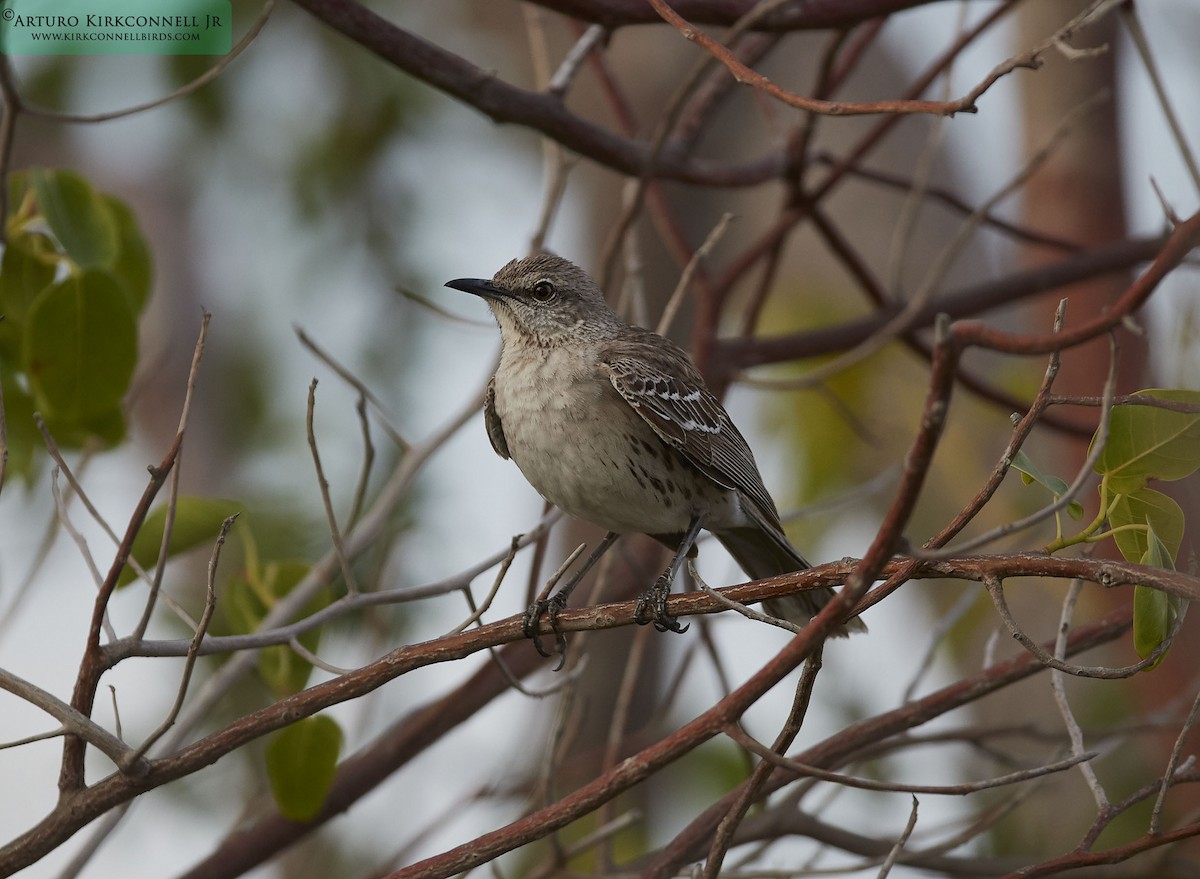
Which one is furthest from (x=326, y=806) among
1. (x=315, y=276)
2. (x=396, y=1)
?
(x=396, y=1)

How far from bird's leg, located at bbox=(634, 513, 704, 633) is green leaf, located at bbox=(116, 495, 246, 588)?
52.3 inches

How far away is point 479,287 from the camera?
483 centimetres

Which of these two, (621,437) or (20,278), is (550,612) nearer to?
(621,437)

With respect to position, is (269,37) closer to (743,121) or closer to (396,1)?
(396,1)

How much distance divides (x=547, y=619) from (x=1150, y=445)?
1.80m

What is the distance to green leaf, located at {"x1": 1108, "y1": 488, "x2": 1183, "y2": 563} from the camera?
2.49 meters

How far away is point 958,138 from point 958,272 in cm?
129

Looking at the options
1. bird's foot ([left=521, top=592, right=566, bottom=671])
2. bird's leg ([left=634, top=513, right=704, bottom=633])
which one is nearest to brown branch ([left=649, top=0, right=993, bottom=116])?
bird's leg ([left=634, top=513, right=704, bottom=633])

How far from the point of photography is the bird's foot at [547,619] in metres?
3.37

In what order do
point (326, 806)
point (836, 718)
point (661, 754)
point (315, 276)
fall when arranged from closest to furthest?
point (661, 754) → point (326, 806) → point (836, 718) → point (315, 276)

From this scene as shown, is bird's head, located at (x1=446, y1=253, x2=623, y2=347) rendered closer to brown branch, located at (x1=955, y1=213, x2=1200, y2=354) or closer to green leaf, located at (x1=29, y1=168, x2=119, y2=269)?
green leaf, located at (x1=29, y1=168, x2=119, y2=269)

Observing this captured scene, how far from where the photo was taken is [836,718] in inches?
264

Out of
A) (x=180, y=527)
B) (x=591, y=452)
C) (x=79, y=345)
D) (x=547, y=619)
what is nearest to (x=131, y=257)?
(x=79, y=345)

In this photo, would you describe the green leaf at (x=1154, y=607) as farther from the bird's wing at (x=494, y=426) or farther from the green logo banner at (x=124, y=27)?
the green logo banner at (x=124, y=27)
